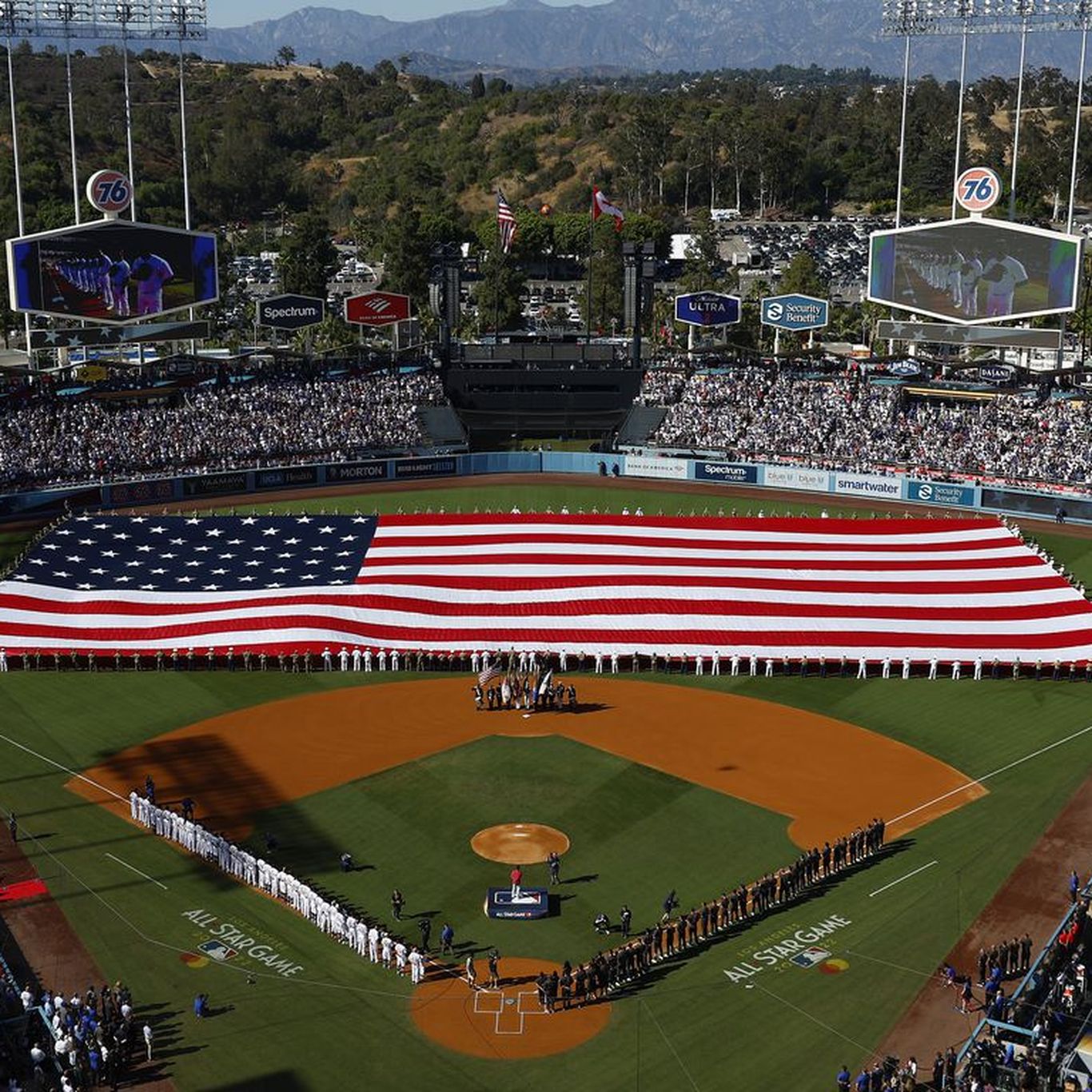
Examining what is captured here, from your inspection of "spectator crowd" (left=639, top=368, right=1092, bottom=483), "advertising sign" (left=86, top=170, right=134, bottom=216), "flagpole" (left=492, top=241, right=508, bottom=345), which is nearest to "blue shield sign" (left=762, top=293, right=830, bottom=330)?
"spectator crowd" (left=639, top=368, right=1092, bottom=483)

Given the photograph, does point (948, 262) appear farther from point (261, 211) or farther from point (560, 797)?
point (261, 211)

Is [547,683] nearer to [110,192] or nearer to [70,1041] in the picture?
[70,1041]

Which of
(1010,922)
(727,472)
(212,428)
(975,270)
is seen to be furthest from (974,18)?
(1010,922)

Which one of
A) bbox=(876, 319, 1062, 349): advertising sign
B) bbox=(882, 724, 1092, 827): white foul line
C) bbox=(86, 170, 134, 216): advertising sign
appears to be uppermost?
bbox=(86, 170, 134, 216): advertising sign

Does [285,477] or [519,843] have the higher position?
[285,477]

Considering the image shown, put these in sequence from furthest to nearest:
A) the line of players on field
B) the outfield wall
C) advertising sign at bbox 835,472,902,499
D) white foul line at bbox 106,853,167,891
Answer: the line of players on field
advertising sign at bbox 835,472,902,499
the outfield wall
white foul line at bbox 106,853,167,891

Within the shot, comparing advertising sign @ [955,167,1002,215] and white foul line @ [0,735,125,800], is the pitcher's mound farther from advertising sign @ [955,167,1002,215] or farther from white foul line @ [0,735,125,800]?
advertising sign @ [955,167,1002,215]

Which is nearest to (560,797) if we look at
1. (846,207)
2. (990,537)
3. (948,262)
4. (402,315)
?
(990,537)
